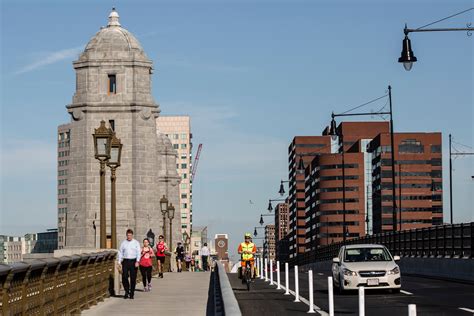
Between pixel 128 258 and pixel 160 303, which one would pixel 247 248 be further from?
pixel 160 303

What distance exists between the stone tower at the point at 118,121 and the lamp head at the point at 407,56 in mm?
60066

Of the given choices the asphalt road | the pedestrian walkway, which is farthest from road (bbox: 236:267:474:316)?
the pedestrian walkway

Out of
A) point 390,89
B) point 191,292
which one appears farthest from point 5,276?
point 390,89

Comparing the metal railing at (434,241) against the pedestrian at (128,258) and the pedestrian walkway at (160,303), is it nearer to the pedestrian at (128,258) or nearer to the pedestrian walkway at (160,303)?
the pedestrian walkway at (160,303)

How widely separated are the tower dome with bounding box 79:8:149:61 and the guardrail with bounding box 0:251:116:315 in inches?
2526

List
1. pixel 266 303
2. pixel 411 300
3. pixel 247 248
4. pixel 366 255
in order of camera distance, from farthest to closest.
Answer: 1. pixel 247 248
2. pixel 366 255
3. pixel 266 303
4. pixel 411 300

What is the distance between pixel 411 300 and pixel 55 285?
11275mm

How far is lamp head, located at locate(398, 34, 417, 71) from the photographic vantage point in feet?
105

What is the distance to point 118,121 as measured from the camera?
9294 cm

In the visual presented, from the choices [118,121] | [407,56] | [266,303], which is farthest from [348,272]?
[118,121]

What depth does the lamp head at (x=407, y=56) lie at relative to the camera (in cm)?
3192

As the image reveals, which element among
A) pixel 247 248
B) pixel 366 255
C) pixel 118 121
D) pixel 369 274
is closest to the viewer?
pixel 369 274

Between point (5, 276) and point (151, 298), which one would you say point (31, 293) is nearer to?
point (5, 276)

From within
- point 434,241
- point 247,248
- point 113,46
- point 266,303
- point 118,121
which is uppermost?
point 113,46
